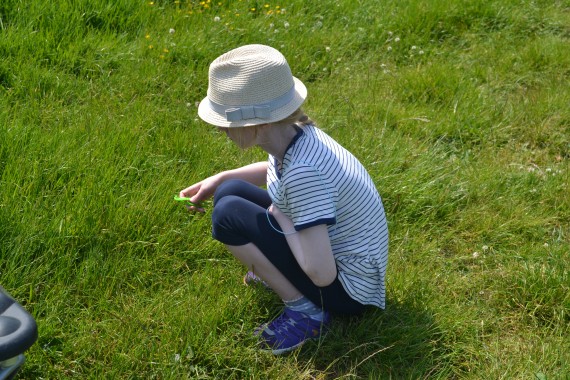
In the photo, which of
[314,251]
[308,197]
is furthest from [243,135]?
[314,251]

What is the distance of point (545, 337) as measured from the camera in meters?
3.15

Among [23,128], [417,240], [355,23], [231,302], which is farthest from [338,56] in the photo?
[231,302]

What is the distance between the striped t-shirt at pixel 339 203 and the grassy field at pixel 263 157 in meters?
0.27

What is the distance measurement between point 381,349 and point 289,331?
36 cm

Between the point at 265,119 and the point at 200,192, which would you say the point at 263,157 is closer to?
the point at 200,192


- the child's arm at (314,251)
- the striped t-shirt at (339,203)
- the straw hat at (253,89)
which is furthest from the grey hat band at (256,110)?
the child's arm at (314,251)

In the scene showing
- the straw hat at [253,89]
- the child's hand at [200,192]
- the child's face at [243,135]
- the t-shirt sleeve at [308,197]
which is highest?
the straw hat at [253,89]

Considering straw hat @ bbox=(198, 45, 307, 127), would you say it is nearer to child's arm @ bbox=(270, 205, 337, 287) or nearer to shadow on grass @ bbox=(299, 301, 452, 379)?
child's arm @ bbox=(270, 205, 337, 287)

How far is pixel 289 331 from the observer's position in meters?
2.99

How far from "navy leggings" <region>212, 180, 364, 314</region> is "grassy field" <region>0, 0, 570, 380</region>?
0.16 m

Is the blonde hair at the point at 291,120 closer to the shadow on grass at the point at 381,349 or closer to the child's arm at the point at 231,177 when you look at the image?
the child's arm at the point at 231,177

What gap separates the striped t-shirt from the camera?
2.67 meters

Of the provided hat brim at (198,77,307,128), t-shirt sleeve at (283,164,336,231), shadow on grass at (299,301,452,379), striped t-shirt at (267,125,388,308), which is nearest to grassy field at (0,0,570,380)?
shadow on grass at (299,301,452,379)

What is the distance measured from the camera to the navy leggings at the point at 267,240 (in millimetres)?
2947
